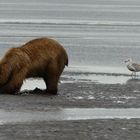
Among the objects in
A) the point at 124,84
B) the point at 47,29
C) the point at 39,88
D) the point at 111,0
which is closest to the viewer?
the point at 39,88

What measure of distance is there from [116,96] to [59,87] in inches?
61.0

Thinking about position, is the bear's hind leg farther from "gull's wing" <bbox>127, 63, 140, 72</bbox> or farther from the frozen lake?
"gull's wing" <bbox>127, 63, 140, 72</bbox>

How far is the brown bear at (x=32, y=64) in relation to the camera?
11.8 meters

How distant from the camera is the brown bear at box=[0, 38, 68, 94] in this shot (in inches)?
463

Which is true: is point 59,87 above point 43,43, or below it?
below

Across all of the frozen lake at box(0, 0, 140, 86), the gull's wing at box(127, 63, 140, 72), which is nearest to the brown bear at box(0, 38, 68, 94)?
the frozen lake at box(0, 0, 140, 86)

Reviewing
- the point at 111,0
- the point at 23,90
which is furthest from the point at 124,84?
the point at 111,0

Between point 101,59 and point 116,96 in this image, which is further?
point 101,59

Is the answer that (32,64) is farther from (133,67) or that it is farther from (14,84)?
(133,67)

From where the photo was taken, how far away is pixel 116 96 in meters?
12.0

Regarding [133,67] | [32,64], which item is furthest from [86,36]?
[32,64]

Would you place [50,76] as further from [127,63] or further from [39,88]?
[127,63]

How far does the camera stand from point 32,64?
1195 cm

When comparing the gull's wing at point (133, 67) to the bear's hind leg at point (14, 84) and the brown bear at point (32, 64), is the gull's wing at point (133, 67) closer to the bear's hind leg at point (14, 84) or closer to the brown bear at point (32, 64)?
the brown bear at point (32, 64)
